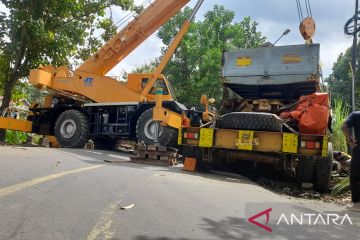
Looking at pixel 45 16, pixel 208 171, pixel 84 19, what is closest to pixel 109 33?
pixel 84 19

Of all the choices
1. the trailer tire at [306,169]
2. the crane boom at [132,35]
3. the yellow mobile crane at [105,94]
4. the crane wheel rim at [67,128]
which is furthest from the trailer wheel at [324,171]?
the crane wheel rim at [67,128]

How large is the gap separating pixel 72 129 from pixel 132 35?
4171 millimetres

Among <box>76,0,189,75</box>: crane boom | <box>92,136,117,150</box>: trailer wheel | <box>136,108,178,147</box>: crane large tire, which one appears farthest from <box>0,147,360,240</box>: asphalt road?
<box>76,0,189,75</box>: crane boom

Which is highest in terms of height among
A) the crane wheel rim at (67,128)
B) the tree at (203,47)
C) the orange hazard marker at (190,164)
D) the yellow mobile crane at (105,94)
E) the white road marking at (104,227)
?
the tree at (203,47)

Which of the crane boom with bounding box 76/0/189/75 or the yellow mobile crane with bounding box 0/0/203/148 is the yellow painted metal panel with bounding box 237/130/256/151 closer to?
the yellow mobile crane with bounding box 0/0/203/148

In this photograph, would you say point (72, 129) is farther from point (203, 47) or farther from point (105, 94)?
point (203, 47)

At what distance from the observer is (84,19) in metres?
19.5

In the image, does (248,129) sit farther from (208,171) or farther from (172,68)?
(172,68)

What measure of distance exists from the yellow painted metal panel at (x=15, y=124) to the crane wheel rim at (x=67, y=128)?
2.13 m

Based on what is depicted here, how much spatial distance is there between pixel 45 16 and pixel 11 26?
1.55 m

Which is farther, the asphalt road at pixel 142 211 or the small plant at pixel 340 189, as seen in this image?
the small plant at pixel 340 189

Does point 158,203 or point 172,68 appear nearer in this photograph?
point 158,203

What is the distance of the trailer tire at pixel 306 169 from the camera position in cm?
732

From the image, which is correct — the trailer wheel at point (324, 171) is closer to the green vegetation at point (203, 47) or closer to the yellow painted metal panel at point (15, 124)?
the yellow painted metal panel at point (15, 124)
